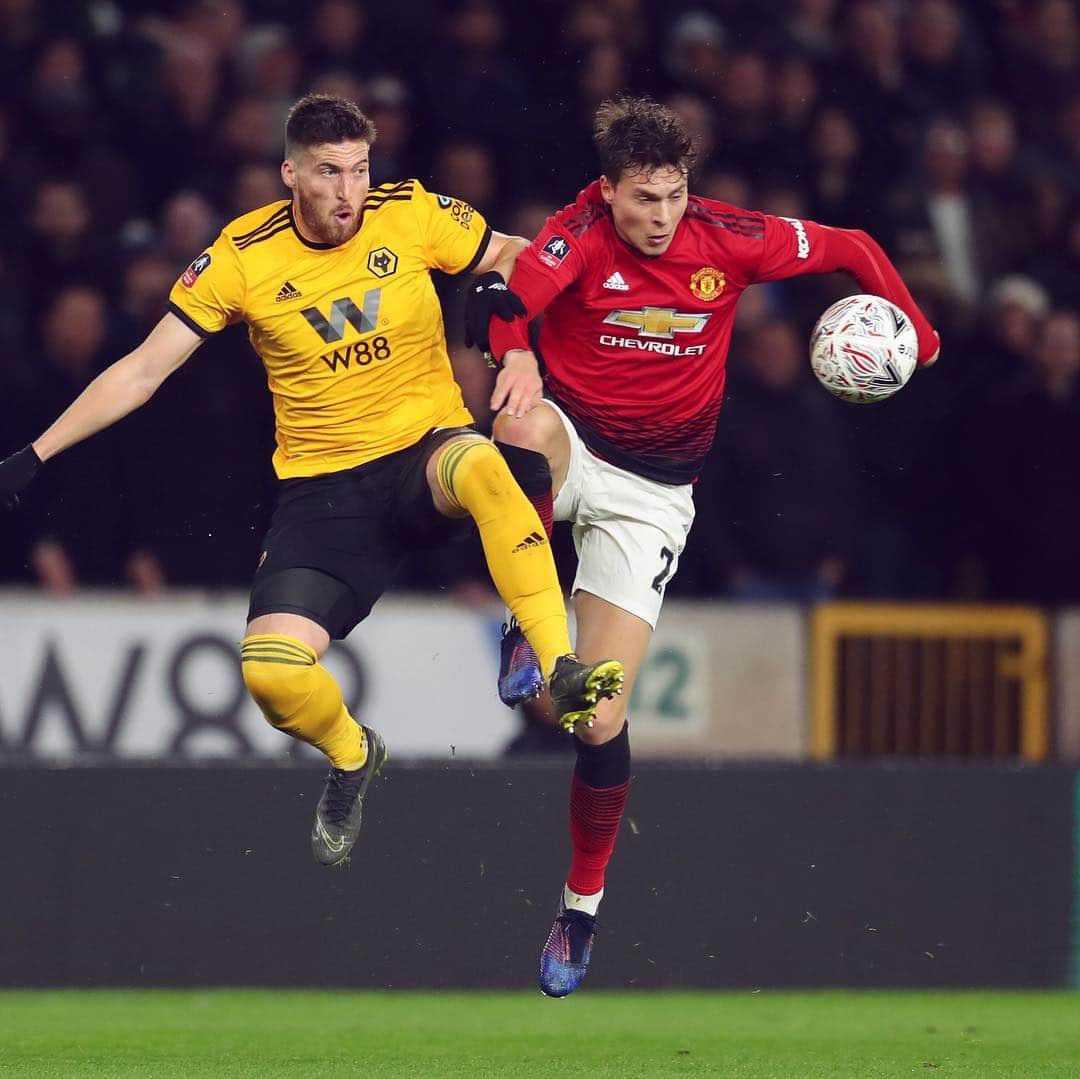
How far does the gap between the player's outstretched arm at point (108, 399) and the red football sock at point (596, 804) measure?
180 cm

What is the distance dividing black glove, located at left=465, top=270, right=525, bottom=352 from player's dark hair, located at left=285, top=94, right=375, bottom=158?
59 cm

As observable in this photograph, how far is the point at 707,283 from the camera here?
295 inches

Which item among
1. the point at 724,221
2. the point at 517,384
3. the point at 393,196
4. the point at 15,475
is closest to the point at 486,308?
the point at 517,384

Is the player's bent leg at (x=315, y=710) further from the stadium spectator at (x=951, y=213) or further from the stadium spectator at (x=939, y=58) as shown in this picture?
the stadium spectator at (x=939, y=58)

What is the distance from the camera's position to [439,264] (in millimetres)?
7477

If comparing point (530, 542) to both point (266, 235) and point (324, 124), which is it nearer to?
point (266, 235)

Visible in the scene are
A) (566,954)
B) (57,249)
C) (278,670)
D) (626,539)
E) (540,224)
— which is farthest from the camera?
(540,224)

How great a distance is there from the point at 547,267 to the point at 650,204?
0.36 metres

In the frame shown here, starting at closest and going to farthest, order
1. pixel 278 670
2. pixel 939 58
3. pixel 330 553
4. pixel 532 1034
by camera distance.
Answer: pixel 278 670 → pixel 330 553 → pixel 532 1034 → pixel 939 58

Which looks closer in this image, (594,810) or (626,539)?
(626,539)

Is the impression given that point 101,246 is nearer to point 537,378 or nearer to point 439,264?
point 439,264

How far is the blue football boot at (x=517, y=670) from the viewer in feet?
23.2

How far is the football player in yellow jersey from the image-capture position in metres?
7.12

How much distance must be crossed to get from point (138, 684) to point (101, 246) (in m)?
1.82
